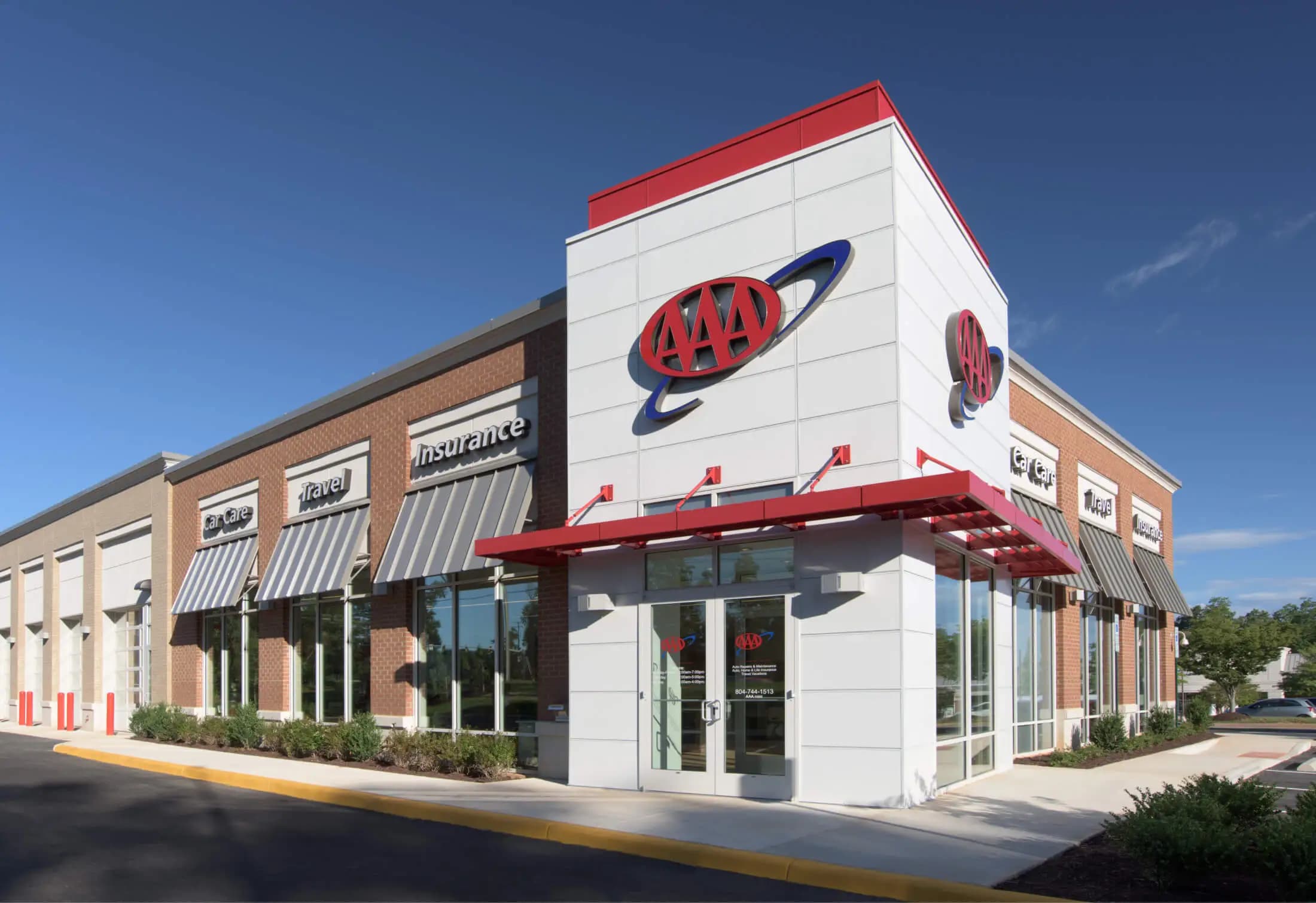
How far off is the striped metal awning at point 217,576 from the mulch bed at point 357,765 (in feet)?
11.2

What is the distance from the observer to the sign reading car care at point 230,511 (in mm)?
26938

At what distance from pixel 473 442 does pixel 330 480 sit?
553 cm

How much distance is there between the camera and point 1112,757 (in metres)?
20.6

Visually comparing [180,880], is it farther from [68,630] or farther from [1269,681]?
[1269,681]

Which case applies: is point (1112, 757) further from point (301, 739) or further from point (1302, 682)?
point (1302, 682)

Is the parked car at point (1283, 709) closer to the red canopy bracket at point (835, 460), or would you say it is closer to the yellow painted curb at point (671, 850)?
the red canopy bracket at point (835, 460)

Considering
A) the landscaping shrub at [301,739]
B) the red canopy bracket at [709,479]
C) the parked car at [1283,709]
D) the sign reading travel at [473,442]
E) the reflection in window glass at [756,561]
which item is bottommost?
the parked car at [1283,709]

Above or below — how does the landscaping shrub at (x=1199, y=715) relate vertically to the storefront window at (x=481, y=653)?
below

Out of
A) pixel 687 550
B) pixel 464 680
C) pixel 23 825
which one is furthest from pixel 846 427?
pixel 23 825

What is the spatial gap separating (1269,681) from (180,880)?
293ft

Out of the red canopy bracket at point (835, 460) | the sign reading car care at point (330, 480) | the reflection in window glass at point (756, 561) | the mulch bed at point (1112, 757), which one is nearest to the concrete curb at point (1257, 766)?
the mulch bed at point (1112, 757)

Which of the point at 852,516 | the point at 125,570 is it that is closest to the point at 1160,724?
the point at 852,516

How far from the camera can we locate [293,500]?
83.5ft

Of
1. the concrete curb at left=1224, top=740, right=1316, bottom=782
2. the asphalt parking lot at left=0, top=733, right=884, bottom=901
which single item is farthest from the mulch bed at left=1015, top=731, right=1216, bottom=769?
the asphalt parking lot at left=0, top=733, right=884, bottom=901
